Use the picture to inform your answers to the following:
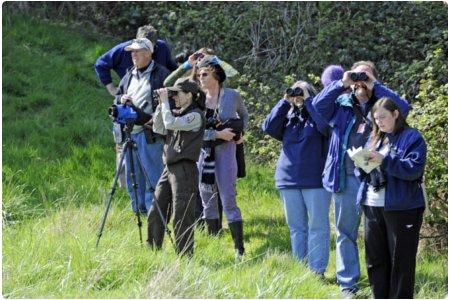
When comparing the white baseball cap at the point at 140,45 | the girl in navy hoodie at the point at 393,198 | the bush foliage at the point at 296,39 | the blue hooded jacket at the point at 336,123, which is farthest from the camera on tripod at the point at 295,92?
the bush foliage at the point at 296,39

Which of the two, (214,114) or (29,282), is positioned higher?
(214,114)

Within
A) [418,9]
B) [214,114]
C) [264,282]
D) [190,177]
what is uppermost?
[418,9]

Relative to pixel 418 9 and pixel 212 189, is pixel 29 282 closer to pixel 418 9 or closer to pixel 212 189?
pixel 212 189

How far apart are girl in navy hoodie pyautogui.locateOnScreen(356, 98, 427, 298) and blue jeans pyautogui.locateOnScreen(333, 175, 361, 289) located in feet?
0.93

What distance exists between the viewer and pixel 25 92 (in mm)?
10938

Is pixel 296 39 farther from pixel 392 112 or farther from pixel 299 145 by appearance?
pixel 392 112

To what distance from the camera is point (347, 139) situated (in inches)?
233

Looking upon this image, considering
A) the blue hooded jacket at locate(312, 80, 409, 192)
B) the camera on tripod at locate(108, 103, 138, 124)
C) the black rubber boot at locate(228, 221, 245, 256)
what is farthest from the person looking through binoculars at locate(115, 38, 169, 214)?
the blue hooded jacket at locate(312, 80, 409, 192)

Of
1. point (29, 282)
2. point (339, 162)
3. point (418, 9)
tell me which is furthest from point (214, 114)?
point (418, 9)

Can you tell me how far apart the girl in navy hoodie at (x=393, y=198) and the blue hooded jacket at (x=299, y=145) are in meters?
0.60

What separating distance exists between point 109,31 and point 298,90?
7769mm

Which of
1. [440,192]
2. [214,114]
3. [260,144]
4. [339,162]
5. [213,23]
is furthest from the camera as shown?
[213,23]

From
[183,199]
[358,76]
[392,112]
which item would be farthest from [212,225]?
[392,112]

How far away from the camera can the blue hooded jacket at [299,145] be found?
6.23 m
